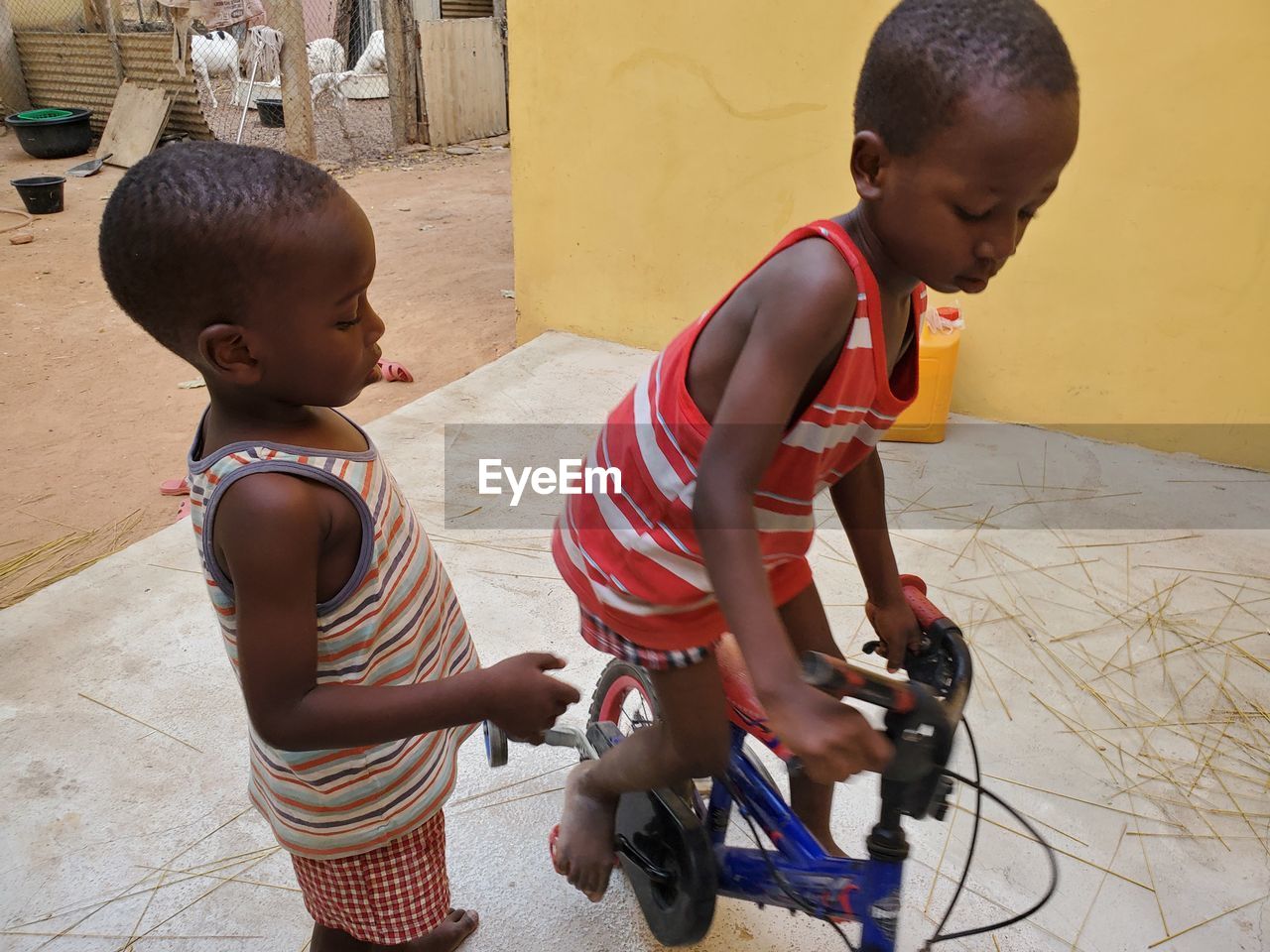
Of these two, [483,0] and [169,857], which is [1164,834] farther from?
[483,0]

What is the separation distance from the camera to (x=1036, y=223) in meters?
Result: 3.79

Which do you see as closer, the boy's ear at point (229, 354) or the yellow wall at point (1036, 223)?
the boy's ear at point (229, 354)

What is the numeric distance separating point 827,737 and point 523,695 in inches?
15.4

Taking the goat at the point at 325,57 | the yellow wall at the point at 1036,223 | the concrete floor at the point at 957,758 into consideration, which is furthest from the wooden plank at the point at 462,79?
the concrete floor at the point at 957,758

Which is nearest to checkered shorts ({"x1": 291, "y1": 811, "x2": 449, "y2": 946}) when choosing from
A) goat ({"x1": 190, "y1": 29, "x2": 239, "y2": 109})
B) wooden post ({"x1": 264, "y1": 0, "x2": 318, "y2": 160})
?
wooden post ({"x1": 264, "y1": 0, "x2": 318, "y2": 160})

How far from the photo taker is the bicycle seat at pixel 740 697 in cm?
162

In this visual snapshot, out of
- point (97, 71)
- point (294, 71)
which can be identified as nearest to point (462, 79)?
point (294, 71)

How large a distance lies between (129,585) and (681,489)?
2.19 m

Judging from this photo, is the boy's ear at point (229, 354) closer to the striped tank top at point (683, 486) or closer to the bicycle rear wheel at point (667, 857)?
the striped tank top at point (683, 486)

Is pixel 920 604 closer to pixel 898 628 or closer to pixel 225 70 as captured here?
pixel 898 628

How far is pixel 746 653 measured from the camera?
1148 mm

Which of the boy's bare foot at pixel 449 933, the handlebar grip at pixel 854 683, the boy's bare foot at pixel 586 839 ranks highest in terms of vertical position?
the handlebar grip at pixel 854 683

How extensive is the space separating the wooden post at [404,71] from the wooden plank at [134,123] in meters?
2.52

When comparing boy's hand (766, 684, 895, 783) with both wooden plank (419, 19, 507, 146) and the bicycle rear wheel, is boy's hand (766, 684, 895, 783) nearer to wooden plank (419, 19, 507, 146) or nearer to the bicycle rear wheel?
the bicycle rear wheel
